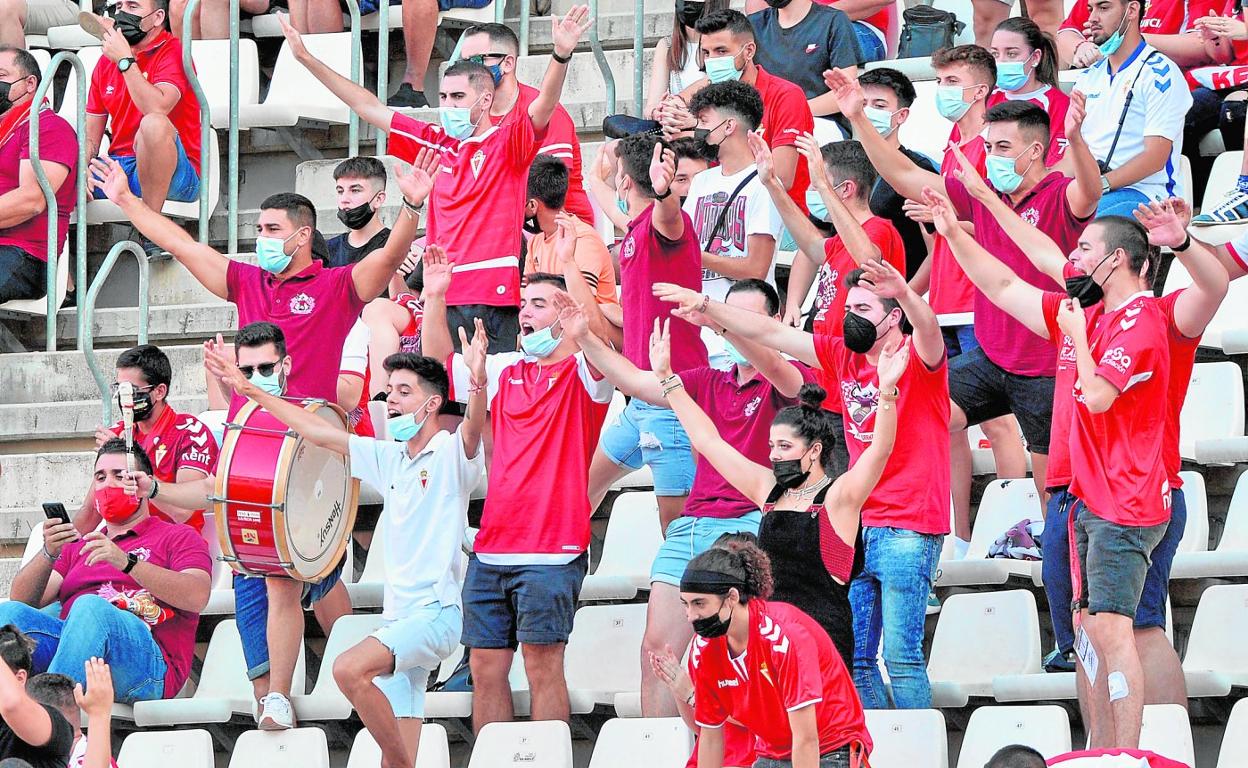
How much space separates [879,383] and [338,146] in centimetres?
530

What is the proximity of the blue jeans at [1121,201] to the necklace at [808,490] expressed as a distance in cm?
228

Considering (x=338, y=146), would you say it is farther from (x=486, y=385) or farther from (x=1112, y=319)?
(x=1112, y=319)

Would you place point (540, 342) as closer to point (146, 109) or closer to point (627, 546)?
point (627, 546)

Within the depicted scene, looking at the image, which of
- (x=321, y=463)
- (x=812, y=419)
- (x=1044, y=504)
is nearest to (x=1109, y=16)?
(x=1044, y=504)

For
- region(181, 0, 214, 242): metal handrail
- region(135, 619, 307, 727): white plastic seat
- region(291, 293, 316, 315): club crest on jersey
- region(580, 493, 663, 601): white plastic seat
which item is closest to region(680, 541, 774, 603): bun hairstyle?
region(580, 493, 663, 601): white plastic seat

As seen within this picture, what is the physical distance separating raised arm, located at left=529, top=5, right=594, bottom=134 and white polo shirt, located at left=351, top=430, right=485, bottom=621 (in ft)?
5.64

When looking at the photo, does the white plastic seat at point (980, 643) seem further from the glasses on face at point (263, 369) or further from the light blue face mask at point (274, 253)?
the light blue face mask at point (274, 253)

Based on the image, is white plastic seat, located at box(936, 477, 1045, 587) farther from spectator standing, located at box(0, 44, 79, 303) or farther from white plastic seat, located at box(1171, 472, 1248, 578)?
spectator standing, located at box(0, 44, 79, 303)

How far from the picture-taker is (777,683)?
6539mm

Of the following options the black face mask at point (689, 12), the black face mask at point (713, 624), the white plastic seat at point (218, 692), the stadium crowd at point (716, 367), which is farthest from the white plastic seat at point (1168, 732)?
the black face mask at point (689, 12)

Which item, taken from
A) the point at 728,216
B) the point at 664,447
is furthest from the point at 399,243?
the point at 664,447

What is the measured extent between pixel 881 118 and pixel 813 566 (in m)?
2.79

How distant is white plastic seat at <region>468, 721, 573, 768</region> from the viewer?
7.69 meters

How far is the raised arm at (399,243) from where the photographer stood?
8945 millimetres
